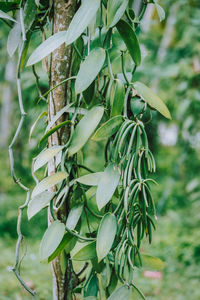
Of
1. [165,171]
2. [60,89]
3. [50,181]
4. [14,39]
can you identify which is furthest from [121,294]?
[165,171]

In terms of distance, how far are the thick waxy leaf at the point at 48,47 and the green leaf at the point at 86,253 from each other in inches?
10.3

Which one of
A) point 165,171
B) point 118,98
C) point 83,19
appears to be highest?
point 83,19

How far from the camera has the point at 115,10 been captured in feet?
1.44

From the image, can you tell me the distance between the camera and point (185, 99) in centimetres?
213

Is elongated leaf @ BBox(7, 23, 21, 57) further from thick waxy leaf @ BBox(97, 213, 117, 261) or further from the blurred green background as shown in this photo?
the blurred green background

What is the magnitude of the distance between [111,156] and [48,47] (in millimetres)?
174

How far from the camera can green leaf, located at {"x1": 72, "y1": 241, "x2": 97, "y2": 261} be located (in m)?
0.47

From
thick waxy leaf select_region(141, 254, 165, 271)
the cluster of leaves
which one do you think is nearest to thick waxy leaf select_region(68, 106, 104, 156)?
the cluster of leaves

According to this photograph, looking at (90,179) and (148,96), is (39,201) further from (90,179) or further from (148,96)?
(148,96)

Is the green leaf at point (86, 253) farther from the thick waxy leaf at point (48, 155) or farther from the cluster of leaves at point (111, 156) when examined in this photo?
the thick waxy leaf at point (48, 155)

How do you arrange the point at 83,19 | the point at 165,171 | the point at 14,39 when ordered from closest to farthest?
the point at 83,19 → the point at 14,39 → the point at 165,171

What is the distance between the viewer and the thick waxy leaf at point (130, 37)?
46 cm

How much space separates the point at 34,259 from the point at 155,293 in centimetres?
52

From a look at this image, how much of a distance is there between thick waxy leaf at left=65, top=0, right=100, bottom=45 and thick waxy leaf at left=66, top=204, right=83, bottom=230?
0.23 meters
